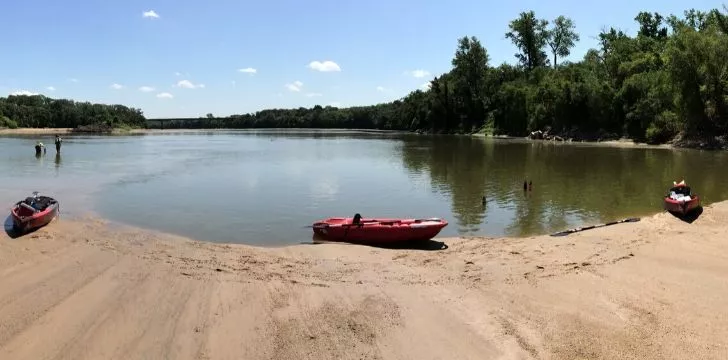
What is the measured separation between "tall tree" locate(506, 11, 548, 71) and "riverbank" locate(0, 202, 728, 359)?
351 ft

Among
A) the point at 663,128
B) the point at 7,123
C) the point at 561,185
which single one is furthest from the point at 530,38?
the point at 7,123

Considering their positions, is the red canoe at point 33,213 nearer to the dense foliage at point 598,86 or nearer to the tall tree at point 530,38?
the dense foliage at point 598,86

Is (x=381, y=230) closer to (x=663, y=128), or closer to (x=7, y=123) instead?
(x=663, y=128)

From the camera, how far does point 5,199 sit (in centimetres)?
3120

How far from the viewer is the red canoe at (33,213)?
69.2 ft

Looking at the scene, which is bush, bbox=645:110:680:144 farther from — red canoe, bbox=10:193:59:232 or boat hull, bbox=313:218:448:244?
red canoe, bbox=10:193:59:232

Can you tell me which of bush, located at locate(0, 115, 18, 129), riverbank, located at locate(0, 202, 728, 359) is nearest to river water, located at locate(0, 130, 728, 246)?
riverbank, located at locate(0, 202, 728, 359)

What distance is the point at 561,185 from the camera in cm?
3606

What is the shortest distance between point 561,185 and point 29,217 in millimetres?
31234

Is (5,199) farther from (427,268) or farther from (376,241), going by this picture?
(427,268)

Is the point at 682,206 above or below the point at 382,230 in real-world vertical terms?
above

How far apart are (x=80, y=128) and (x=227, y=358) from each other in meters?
214

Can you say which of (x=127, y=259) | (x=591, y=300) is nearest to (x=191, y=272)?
(x=127, y=259)

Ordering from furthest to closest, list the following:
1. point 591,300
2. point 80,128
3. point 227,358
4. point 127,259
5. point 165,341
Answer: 1. point 80,128
2. point 127,259
3. point 591,300
4. point 165,341
5. point 227,358
